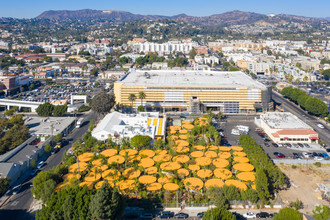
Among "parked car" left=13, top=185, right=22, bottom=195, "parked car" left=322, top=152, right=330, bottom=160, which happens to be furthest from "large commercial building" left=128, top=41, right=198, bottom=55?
"parked car" left=13, top=185, right=22, bottom=195

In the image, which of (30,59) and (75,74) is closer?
(75,74)

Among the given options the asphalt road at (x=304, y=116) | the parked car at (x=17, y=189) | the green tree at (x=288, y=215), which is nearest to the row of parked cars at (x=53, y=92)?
the parked car at (x=17, y=189)

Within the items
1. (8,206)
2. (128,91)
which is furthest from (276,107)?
(8,206)

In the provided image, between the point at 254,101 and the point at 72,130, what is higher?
the point at 254,101

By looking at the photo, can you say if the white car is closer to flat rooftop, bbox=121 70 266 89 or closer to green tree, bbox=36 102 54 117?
flat rooftop, bbox=121 70 266 89

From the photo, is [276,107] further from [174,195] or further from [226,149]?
[174,195]

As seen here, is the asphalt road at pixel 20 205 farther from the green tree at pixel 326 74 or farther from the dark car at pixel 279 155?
the green tree at pixel 326 74

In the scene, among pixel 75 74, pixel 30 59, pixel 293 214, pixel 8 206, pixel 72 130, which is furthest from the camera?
pixel 30 59
